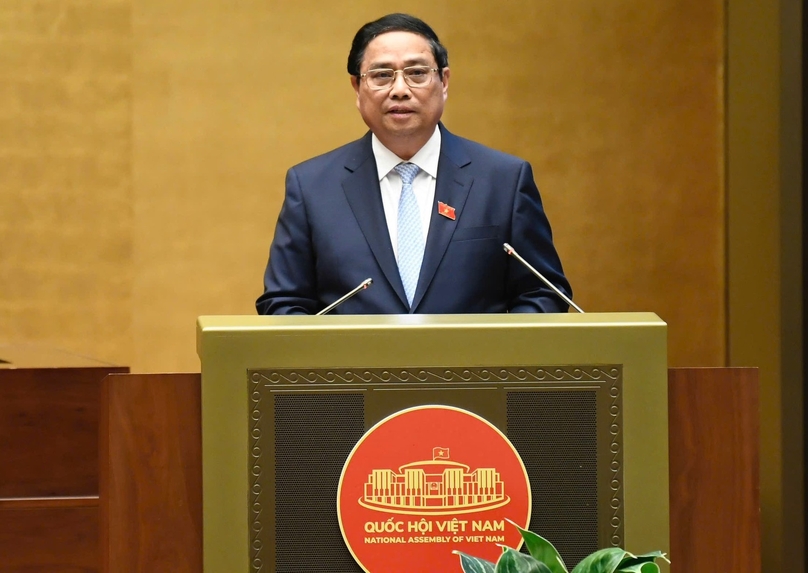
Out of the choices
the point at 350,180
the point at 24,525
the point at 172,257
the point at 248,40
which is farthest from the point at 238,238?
the point at 350,180

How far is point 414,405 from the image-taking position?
68.3 inches

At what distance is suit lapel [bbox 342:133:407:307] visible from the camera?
2375mm

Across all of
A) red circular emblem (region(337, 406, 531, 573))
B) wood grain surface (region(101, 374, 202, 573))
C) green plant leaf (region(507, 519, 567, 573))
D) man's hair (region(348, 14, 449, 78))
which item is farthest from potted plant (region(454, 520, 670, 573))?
man's hair (region(348, 14, 449, 78))

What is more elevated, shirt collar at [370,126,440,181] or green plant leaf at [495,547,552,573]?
shirt collar at [370,126,440,181]

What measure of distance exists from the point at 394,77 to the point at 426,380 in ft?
3.23

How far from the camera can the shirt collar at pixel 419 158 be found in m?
2.54

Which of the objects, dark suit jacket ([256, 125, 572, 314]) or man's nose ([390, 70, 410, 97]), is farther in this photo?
man's nose ([390, 70, 410, 97])

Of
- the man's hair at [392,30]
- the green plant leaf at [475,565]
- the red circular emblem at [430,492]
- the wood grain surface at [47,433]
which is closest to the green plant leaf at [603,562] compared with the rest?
the green plant leaf at [475,565]

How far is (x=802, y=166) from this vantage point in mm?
3715

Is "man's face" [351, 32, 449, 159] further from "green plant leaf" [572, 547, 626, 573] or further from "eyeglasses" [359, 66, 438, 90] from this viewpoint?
"green plant leaf" [572, 547, 626, 573]

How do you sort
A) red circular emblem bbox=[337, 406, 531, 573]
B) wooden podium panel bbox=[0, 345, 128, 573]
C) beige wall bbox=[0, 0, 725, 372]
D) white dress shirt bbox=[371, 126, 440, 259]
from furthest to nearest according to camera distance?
beige wall bbox=[0, 0, 725, 372]
wooden podium panel bbox=[0, 345, 128, 573]
white dress shirt bbox=[371, 126, 440, 259]
red circular emblem bbox=[337, 406, 531, 573]

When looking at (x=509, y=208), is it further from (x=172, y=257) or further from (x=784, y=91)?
(x=172, y=257)

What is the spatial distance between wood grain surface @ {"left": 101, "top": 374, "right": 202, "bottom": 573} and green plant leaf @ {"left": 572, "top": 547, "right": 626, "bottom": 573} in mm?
605

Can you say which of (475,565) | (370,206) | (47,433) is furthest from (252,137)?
(475,565)
